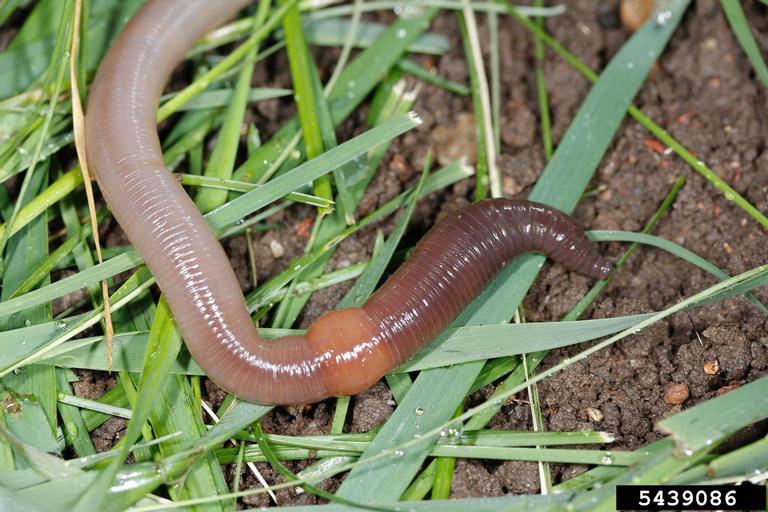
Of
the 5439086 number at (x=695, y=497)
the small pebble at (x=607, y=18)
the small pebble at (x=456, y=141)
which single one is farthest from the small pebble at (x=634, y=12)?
the 5439086 number at (x=695, y=497)

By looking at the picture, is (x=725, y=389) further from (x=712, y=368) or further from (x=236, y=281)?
(x=236, y=281)

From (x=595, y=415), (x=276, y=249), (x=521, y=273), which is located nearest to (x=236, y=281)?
(x=276, y=249)

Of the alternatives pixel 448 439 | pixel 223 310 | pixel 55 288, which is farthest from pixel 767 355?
pixel 55 288

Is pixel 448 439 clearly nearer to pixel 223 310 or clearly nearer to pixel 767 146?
pixel 223 310

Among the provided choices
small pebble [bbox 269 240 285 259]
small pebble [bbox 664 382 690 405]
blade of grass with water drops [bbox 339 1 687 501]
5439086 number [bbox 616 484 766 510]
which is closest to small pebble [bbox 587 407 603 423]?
small pebble [bbox 664 382 690 405]

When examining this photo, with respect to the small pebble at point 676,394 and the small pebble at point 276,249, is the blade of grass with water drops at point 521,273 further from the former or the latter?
the small pebble at point 276,249

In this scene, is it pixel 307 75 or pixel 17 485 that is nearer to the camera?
pixel 17 485
